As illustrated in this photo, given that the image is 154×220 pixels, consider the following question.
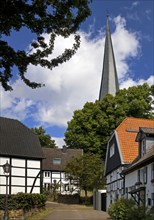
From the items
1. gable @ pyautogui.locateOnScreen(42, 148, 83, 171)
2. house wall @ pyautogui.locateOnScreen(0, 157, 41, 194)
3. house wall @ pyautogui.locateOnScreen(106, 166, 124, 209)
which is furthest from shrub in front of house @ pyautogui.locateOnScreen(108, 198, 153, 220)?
gable @ pyautogui.locateOnScreen(42, 148, 83, 171)

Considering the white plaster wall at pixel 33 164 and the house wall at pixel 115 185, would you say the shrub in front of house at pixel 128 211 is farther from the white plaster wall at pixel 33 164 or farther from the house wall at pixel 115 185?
the white plaster wall at pixel 33 164

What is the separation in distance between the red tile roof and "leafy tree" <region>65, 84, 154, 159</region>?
19752mm

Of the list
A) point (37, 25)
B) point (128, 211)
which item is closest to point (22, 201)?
point (128, 211)

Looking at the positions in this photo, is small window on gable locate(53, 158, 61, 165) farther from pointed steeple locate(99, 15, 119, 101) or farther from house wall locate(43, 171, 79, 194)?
pointed steeple locate(99, 15, 119, 101)

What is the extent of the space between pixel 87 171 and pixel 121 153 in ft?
54.8

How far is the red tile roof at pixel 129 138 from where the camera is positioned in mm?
31594

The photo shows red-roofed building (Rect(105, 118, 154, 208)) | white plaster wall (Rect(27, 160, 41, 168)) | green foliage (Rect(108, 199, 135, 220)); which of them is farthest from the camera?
white plaster wall (Rect(27, 160, 41, 168))

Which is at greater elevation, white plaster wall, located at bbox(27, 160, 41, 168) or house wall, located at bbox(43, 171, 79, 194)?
white plaster wall, located at bbox(27, 160, 41, 168)

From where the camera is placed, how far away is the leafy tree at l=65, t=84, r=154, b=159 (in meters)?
56.3

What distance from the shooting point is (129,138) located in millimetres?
33656

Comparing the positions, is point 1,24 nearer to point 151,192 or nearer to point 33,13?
point 33,13

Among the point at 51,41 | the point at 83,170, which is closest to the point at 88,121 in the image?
the point at 83,170

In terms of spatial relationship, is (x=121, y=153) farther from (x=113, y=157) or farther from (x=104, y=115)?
(x=104, y=115)

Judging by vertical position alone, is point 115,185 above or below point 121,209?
above
